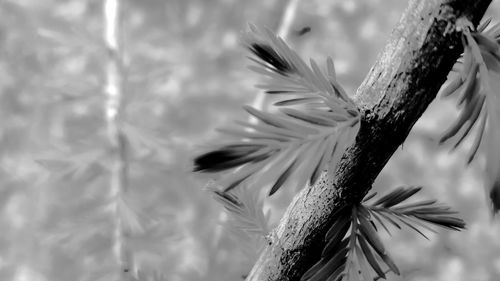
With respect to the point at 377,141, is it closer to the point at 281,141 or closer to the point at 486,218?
the point at 281,141

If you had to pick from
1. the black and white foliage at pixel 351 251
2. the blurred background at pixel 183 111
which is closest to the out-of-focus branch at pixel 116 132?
the blurred background at pixel 183 111

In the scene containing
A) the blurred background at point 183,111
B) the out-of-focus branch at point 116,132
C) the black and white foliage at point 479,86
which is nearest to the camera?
the black and white foliage at point 479,86

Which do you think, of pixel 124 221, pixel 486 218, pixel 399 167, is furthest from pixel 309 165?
pixel 486 218

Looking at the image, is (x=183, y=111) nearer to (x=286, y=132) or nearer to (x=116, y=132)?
(x=116, y=132)

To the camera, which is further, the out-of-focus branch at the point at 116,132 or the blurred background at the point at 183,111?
the blurred background at the point at 183,111

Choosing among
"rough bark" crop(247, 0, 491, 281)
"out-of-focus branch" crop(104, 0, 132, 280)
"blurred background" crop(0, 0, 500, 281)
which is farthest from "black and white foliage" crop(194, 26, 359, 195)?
"blurred background" crop(0, 0, 500, 281)

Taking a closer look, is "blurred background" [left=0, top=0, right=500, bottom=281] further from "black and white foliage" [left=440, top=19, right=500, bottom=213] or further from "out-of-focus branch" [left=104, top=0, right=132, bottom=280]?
"black and white foliage" [left=440, top=19, right=500, bottom=213]

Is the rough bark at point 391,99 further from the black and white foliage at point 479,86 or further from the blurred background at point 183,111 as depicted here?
the blurred background at point 183,111
